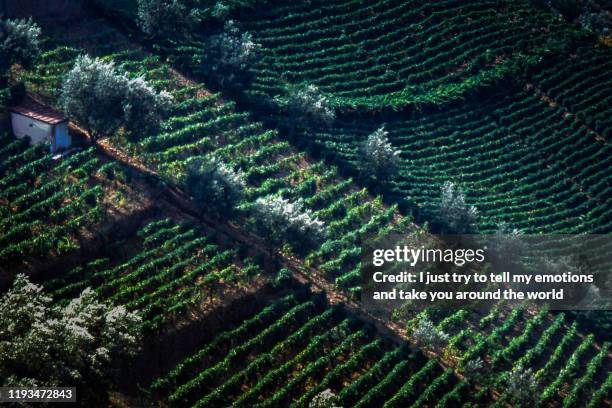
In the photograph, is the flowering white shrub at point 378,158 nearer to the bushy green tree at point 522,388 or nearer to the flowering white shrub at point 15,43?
the bushy green tree at point 522,388

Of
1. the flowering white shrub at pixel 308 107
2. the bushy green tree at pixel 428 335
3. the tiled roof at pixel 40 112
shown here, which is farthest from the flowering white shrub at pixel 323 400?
the flowering white shrub at pixel 308 107

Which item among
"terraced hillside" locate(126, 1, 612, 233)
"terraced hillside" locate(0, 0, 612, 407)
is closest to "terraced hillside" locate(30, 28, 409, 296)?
"terraced hillside" locate(0, 0, 612, 407)

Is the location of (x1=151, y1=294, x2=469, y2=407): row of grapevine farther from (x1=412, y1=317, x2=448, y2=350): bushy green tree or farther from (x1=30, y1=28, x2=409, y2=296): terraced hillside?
(x1=30, y1=28, x2=409, y2=296): terraced hillside

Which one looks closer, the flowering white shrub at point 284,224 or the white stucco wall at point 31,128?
the flowering white shrub at point 284,224

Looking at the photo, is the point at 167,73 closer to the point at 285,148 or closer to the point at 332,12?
the point at 285,148

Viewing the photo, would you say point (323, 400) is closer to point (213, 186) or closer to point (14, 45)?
point (213, 186)

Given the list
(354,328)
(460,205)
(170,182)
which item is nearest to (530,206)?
(460,205)
